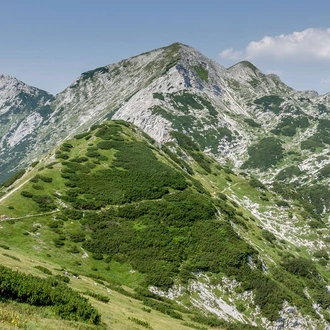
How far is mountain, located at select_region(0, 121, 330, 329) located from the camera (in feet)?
180

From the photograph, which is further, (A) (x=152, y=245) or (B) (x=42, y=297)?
(A) (x=152, y=245)

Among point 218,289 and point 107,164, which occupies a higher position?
point 107,164

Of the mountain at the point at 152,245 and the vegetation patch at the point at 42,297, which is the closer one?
the vegetation patch at the point at 42,297

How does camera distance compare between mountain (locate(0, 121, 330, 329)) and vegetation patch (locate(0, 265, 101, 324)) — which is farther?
mountain (locate(0, 121, 330, 329))

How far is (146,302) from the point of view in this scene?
4300 centimetres

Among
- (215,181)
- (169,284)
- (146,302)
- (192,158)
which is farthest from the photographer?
(192,158)

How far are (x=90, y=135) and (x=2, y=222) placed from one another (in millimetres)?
58338

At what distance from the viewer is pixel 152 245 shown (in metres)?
65.4

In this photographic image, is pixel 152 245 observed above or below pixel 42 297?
below

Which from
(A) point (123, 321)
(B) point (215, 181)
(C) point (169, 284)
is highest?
(B) point (215, 181)

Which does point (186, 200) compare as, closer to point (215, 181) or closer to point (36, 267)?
point (36, 267)

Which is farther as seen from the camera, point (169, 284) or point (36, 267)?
point (169, 284)

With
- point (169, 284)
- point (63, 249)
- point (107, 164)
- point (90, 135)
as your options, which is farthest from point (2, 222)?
point (90, 135)

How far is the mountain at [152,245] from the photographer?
2156 inches
